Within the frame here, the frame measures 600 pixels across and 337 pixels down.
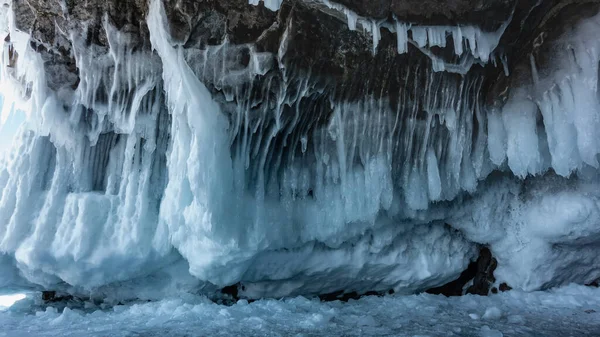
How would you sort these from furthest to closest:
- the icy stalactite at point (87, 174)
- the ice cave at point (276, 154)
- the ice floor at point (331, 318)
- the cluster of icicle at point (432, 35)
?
1. the icy stalactite at point (87, 174)
2. the ice cave at point (276, 154)
3. the cluster of icicle at point (432, 35)
4. the ice floor at point (331, 318)

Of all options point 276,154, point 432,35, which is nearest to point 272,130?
point 276,154

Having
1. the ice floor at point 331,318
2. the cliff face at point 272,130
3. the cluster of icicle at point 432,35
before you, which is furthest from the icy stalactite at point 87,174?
the cluster of icicle at point 432,35

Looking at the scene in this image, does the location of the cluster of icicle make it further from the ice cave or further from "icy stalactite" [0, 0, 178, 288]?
"icy stalactite" [0, 0, 178, 288]

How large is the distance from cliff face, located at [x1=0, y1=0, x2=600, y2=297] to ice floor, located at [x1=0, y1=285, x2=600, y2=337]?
0.49 metres

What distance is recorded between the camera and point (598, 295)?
259 inches

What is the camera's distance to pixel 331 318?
5.51 meters

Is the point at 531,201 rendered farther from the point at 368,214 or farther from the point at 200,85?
the point at 200,85

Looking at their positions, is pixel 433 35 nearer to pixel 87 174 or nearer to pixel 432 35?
pixel 432 35

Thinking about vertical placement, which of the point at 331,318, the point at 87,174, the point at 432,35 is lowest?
the point at 331,318

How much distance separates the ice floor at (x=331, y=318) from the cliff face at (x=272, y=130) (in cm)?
49

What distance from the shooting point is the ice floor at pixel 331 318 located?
15.7ft

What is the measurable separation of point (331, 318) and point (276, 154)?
215 cm

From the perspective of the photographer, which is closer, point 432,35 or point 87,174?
point 432,35

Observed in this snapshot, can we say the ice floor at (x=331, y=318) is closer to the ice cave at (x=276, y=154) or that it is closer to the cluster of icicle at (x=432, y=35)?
the ice cave at (x=276, y=154)
